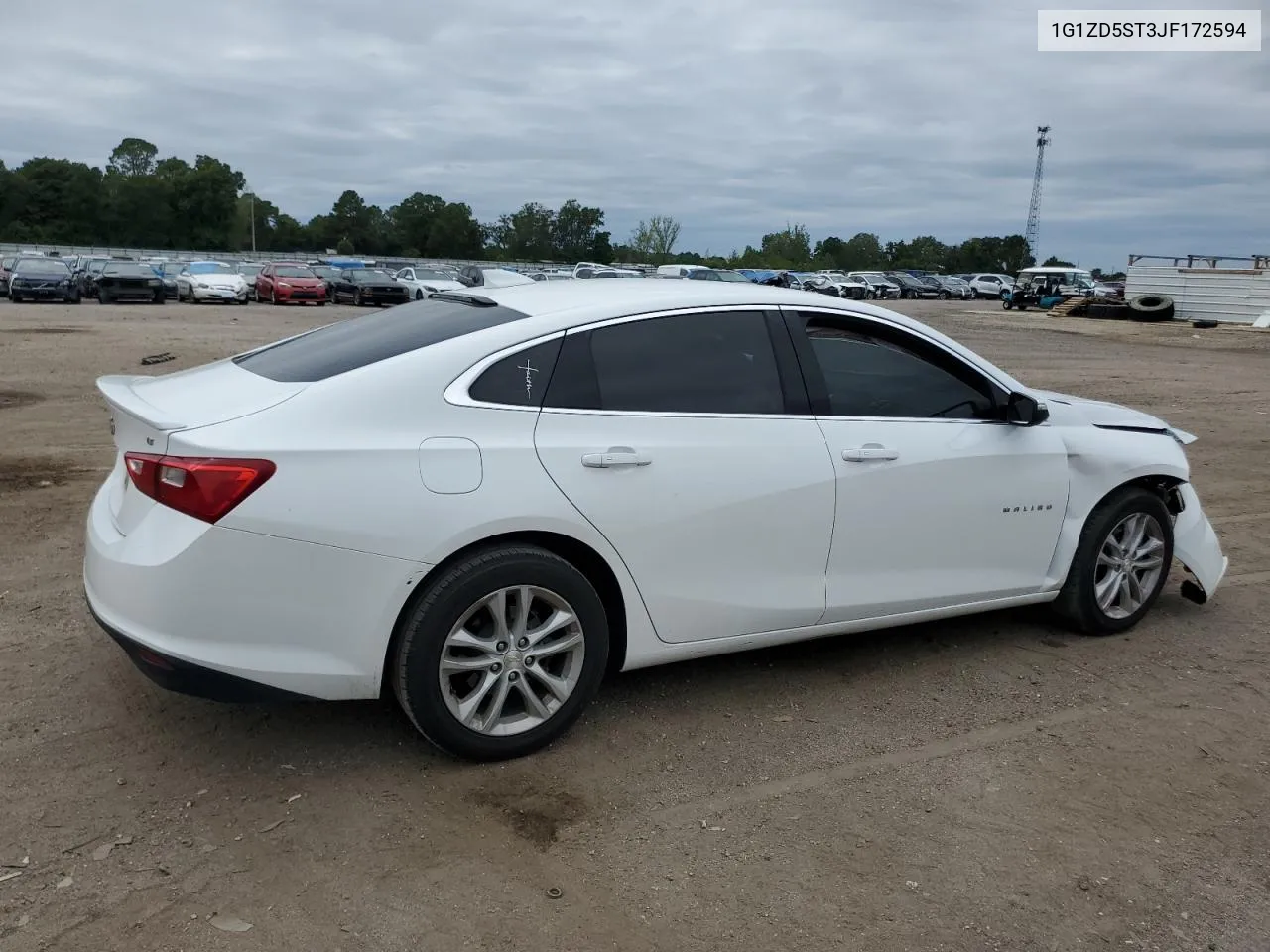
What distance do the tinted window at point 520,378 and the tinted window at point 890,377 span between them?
1.19 meters

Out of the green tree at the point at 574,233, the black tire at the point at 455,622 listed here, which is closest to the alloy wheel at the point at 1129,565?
the black tire at the point at 455,622

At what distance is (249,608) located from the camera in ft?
10.9

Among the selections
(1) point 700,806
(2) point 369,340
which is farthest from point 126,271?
(1) point 700,806

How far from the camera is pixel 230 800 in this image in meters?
3.48

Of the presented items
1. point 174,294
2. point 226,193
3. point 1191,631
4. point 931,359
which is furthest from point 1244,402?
point 226,193

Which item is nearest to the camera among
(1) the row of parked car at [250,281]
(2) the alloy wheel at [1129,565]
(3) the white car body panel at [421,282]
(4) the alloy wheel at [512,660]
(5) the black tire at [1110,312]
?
(4) the alloy wheel at [512,660]

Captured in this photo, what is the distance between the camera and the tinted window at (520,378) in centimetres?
371

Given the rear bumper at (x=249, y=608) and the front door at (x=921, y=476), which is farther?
the front door at (x=921, y=476)

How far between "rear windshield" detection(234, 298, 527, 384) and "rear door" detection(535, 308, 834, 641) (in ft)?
1.35

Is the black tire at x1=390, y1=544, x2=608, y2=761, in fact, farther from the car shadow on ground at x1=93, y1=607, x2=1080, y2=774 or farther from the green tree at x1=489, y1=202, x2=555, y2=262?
the green tree at x1=489, y1=202, x2=555, y2=262

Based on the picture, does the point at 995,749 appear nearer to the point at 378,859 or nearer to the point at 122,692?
the point at 378,859

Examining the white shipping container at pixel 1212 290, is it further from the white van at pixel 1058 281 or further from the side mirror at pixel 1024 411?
the side mirror at pixel 1024 411

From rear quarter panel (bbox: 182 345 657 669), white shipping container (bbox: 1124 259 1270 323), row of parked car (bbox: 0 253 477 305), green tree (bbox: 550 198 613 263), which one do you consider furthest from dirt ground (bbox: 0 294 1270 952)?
green tree (bbox: 550 198 613 263)

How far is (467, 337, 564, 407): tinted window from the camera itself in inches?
146
